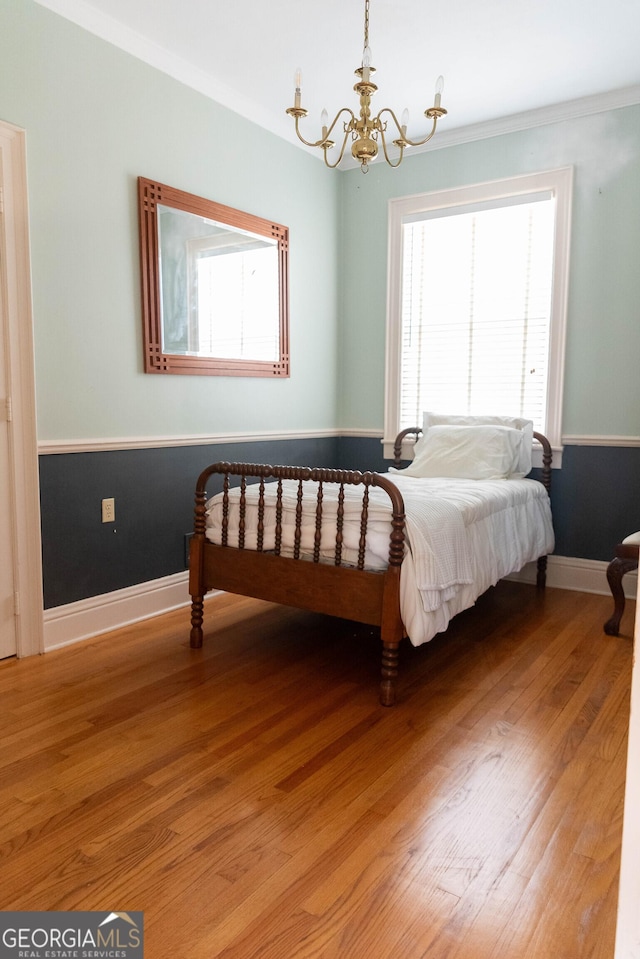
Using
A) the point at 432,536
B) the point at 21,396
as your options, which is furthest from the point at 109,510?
the point at 432,536

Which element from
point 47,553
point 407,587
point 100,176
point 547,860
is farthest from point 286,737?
point 100,176

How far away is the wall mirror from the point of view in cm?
319

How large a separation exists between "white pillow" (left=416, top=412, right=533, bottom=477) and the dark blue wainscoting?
245 millimetres

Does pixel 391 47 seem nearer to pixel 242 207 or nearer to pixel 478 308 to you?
pixel 242 207

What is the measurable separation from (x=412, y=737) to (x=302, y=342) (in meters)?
2.80

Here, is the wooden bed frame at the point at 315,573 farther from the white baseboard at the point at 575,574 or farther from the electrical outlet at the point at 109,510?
the white baseboard at the point at 575,574

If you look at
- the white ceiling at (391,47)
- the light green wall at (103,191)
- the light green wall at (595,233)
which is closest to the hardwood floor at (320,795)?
the light green wall at (103,191)

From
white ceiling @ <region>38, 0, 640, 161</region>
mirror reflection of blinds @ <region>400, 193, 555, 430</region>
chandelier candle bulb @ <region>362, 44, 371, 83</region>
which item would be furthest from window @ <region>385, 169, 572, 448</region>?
chandelier candle bulb @ <region>362, 44, 371, 83</region>

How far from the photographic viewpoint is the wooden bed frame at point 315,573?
2.32 m

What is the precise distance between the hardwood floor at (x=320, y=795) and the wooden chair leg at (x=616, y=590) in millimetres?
156

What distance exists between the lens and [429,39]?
3004 millimetres

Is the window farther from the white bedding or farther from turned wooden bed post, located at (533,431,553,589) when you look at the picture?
the white bedding

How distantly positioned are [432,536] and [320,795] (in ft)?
3.19

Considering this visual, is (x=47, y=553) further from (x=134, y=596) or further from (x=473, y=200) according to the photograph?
(x=473, y=200)
